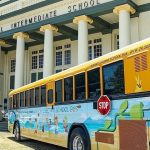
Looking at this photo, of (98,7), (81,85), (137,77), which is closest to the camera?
(137,77)

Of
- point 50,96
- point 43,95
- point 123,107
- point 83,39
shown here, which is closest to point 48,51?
point 83,39

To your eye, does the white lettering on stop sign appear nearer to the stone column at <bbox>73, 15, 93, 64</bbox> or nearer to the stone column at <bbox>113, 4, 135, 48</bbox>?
the stone column at <bbox>113, 4, 135, 48</bbox>

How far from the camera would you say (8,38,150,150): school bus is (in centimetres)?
725

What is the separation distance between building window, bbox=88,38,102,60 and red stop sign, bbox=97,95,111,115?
20425 mm

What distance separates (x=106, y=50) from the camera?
28.4 meters

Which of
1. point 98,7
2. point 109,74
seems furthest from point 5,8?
point 109,74

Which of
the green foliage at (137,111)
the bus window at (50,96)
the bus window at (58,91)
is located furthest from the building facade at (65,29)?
the green foliage at (137,111)

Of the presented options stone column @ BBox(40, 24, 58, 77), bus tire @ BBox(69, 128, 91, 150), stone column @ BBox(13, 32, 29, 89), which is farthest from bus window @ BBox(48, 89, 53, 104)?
stone column @ BBox(13, 32, 29, 89)

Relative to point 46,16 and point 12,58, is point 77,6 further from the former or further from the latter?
point 12,58

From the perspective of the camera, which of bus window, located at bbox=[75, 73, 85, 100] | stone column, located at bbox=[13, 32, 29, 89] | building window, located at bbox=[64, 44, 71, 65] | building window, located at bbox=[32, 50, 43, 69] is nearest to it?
bus window, located at bbox=[75, 73, 85, 100]

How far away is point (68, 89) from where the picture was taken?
10695 millimetres

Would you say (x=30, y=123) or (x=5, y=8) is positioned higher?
(x=5, y=8)

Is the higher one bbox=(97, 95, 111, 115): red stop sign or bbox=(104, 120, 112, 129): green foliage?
bbox=(97, 95, 111, 115): red stop sign

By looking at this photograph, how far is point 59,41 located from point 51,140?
21.0 m
